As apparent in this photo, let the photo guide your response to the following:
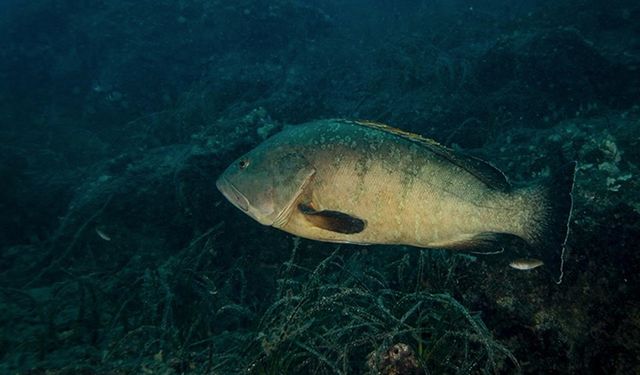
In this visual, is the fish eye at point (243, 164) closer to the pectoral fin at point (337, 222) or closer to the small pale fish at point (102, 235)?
the pectoral fin at point (337, 222)

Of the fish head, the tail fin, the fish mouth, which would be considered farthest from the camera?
the fish mouth

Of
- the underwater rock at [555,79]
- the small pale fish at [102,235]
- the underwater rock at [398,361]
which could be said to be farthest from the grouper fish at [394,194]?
the underwater rock at [555,79]

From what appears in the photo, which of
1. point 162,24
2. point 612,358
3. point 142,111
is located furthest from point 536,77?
point 162,24

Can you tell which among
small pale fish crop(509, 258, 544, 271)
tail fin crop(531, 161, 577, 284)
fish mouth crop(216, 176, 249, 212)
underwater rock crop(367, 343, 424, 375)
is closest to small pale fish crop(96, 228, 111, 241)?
fish mouth crop(216, 176, 249, 212)

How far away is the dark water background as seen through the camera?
2.62 metres

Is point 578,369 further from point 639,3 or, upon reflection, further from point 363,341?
point 639,3

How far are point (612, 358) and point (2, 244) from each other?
956cm

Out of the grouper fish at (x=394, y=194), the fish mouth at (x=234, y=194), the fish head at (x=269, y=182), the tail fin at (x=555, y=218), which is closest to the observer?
the tail fin at (x=555, y=218)

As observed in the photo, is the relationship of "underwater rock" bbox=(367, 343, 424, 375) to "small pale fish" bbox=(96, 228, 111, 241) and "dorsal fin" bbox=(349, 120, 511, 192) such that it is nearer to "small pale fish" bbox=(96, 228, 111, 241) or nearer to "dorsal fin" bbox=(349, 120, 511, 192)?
"dorsal fin" bbox=(349, 120, 511, 192)

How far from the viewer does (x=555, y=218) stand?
2344mm

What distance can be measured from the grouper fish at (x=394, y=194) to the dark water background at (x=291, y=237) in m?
0.49

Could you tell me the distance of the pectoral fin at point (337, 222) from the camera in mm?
2588

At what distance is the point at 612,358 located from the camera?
228 centimetres

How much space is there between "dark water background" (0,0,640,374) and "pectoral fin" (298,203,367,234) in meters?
0.59
